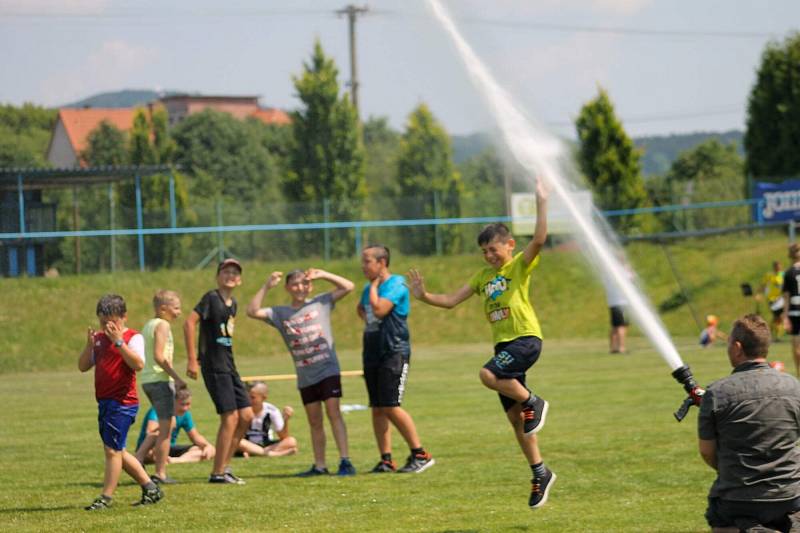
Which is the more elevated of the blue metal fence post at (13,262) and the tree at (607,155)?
the tree at (607,155)

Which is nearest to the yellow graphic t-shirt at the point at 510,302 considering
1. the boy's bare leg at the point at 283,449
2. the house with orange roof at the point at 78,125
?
the boy's bare leg at the point at 283,449

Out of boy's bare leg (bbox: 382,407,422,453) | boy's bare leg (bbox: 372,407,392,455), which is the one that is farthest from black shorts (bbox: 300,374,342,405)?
boy's bare leg (bbox: 382,407,422,453)

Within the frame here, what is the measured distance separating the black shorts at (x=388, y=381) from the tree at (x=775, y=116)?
37155mm

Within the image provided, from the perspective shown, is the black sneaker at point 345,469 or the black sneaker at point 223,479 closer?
the black sneaker at point 223,479

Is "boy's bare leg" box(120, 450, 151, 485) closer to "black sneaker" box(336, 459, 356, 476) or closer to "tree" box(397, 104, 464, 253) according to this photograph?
"black sneaker" box(336, 459, 356, 476)

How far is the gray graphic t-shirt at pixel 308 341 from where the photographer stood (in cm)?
1287

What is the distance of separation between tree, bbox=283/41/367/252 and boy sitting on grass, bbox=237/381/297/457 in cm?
3688

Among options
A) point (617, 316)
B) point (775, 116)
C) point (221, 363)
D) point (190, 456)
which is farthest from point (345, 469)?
point (775, 116)

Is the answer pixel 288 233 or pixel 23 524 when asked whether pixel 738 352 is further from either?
pixel 288 233

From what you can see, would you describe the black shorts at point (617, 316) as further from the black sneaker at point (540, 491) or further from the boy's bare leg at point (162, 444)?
the black sneaker at point (540, 491)

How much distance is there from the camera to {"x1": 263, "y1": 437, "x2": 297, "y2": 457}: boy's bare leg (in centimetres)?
1498

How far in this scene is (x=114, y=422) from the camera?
414 inches

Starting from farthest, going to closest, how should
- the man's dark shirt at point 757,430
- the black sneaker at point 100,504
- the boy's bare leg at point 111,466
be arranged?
1. the black sneaker at point 100,504
2. the boy's bare leg at point 111,466
3. the man's dark shirt at point 757,430

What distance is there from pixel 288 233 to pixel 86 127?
69526 mm
